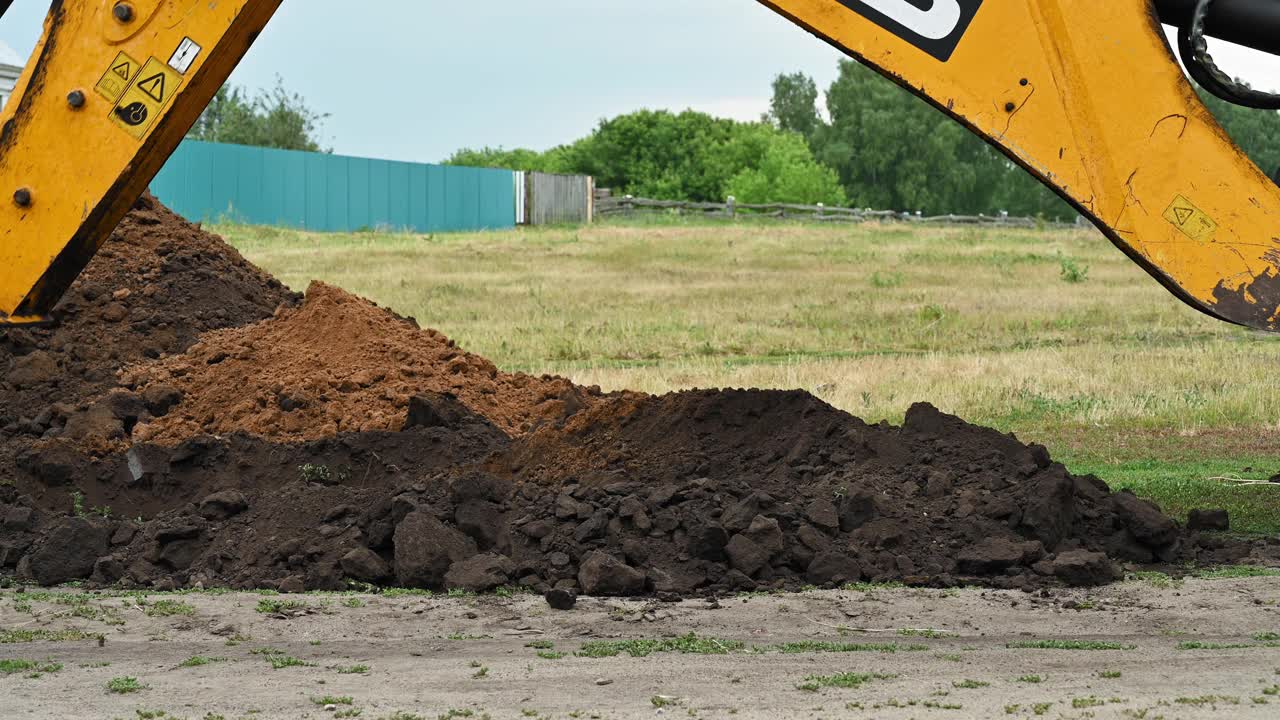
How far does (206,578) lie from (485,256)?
27.9 metres

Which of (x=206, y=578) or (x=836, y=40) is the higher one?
(x=836, y=40)

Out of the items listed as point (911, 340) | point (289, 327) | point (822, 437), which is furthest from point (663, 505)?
point (911, 340)

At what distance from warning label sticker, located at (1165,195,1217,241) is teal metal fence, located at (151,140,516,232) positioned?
114 feet

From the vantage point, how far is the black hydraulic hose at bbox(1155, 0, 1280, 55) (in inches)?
247

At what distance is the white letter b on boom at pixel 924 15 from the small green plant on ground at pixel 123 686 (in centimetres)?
377

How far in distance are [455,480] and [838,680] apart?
3.15 meters

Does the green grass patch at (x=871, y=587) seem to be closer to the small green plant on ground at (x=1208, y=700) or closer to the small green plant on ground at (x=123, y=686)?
the small green plant on ground at (x=1208, y=700)

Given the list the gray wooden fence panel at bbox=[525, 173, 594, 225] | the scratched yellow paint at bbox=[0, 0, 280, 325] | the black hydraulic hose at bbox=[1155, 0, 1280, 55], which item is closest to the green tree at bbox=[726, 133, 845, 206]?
the gray wooden fence panel at bbox=[525, 173, 594, 225]

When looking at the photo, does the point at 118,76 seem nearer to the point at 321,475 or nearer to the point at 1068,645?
the point at 321,475

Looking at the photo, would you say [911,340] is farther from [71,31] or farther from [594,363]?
[71,31]

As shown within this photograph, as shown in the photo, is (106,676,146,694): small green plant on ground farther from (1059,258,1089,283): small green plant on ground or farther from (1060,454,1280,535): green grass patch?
(1059,258,1089,283): small green plant on ground

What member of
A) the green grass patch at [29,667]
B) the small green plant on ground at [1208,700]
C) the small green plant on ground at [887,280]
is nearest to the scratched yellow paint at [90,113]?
the green grass patch at [29,667]

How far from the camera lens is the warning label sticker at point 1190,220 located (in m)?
6.05

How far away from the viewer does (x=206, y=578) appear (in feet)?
25.7
